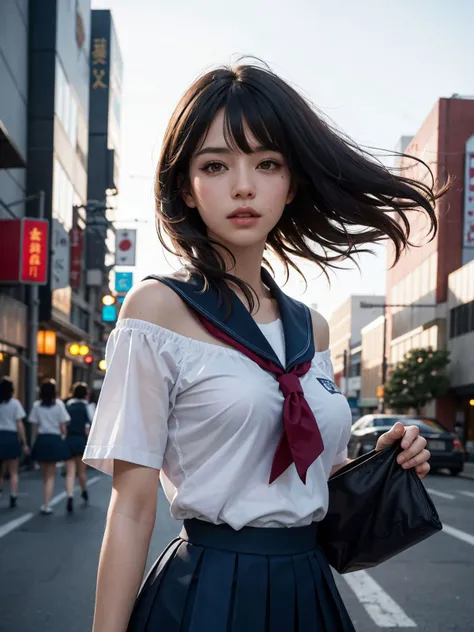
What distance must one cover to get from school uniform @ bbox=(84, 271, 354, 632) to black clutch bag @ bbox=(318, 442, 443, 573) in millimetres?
168

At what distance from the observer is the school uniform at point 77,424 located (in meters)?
13.1

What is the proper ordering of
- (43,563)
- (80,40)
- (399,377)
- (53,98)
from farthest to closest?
(399,377) < (80,40) < (53,98) < (43,563)

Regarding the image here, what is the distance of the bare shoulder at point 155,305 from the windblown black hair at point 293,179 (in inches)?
4.8

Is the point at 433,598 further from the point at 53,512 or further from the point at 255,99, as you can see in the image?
the point at 53,512

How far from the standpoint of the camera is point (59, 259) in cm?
2992

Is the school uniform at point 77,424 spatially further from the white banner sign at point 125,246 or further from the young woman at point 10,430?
the white banner sign at point 125,246

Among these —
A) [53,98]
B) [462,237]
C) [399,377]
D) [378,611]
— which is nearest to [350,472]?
[378,611]

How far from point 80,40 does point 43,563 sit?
3347 cm

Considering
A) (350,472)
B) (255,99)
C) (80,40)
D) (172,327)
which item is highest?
(80,40)

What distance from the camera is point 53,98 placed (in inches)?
1153

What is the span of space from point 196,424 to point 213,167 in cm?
61

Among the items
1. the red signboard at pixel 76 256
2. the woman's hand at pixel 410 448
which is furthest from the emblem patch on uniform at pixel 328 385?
the red signboard at pixel 76 256

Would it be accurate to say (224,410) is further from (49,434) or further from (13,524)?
(49,434)

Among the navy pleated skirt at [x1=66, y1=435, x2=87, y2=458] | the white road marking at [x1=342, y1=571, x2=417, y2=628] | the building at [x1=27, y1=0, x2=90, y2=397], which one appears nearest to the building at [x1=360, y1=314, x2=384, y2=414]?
the building at [x1=27, y1=0, x2=90, y2=397]
